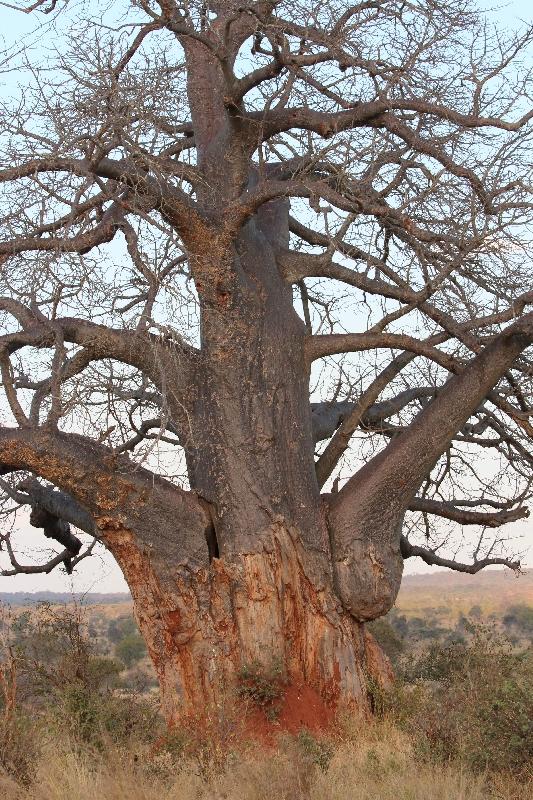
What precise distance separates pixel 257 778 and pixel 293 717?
7.01 feet

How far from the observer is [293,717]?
25.8ft

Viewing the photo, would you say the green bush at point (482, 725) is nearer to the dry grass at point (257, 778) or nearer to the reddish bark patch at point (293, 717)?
the dry grass at point (257, 778)

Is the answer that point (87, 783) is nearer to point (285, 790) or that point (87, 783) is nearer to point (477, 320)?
point (285, 790)

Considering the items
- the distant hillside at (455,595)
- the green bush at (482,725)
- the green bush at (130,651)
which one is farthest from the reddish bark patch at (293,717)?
the distant hillside at (455,595)

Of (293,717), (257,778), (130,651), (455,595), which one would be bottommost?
(257,778)

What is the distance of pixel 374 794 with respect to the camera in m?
5.52

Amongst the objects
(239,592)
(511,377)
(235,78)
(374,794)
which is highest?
(235,78)

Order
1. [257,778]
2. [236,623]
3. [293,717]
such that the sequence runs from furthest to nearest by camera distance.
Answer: [236,623]
[293,717]
[257,778]

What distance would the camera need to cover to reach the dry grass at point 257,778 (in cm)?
555

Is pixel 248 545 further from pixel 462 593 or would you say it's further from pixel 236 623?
pixel 462 593

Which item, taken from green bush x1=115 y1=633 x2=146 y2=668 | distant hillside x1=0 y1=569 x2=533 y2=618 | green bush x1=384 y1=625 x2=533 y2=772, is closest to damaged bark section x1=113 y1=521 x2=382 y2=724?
green bush x1=384 y1=625 x2=533 y2=772

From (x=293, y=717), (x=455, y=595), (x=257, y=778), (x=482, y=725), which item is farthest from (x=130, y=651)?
(x=455, y=595)

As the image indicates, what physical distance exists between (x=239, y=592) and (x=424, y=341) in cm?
243

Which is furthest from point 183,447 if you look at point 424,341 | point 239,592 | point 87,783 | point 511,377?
point 87,783
